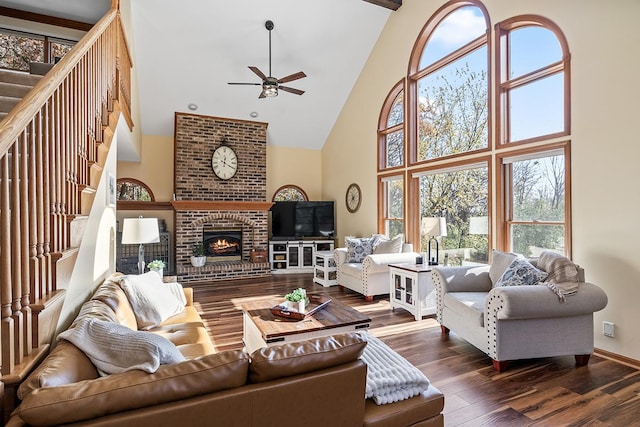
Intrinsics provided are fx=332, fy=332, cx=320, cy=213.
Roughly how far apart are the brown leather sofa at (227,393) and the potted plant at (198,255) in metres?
5.35

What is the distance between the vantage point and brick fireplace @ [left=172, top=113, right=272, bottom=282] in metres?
6.76

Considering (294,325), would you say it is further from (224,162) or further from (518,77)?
(224,162)

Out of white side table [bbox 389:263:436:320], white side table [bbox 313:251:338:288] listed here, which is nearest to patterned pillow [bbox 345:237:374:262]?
white side table [bbox 313:251:338:288]

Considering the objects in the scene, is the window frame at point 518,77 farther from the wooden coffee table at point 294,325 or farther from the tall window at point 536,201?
the wooden coffee table at point 294,325

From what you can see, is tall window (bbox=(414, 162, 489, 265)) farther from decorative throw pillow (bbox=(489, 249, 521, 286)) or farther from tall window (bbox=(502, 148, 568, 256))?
decorative throw pillow (bbox=(489, 249, 521, 286))

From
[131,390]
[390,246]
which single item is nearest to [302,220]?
[390,246]

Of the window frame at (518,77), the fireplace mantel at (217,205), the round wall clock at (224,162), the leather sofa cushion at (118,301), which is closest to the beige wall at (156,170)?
the fireplace mantel at (217,205)

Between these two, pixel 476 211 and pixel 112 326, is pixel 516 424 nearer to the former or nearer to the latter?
pixel 112 326

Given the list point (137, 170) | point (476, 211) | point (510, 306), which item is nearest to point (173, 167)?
point (137, 170)

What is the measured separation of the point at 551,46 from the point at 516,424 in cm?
373

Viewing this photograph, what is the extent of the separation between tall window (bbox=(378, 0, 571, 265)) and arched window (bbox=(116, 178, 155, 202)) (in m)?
5.18

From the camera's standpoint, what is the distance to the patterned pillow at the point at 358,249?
18.6 ft

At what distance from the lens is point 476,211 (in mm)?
4516

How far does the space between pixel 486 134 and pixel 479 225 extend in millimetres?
1198
